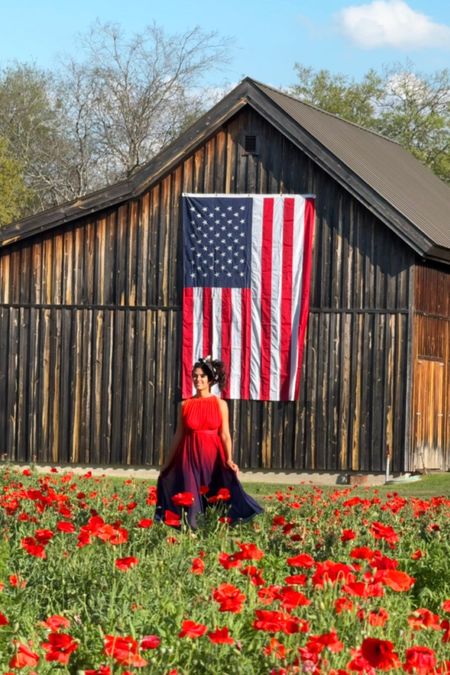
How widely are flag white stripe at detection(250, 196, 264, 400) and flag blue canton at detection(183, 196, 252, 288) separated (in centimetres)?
10

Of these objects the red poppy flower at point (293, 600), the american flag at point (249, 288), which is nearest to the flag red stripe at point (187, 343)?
the american flag at point (249, 288)

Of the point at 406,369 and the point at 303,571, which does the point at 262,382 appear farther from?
the point at 303,571

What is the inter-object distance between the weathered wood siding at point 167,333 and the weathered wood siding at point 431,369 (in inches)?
21.3

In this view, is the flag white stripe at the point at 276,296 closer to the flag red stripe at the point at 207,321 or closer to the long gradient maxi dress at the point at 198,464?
the flag red stripe at the point at 207,321

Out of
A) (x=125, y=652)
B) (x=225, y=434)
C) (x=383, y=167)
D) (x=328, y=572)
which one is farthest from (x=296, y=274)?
(x=125, y=652)

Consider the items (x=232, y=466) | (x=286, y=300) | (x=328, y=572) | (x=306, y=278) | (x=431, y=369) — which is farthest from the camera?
(x=431, y=369)

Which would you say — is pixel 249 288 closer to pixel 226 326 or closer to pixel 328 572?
pixel 226 326

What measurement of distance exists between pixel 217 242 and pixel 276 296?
4.96ft

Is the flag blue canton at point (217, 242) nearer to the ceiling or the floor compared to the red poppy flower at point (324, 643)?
nearer to the ceiling

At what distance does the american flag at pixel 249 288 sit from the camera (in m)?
27.8

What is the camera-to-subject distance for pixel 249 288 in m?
28.0

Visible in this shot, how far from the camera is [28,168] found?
6512cm

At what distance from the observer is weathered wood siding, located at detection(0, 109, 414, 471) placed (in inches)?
1079

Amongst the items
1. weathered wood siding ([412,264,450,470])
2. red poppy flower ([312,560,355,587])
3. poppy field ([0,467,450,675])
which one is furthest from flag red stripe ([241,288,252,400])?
red poppy flower ([312,560,355,587])
